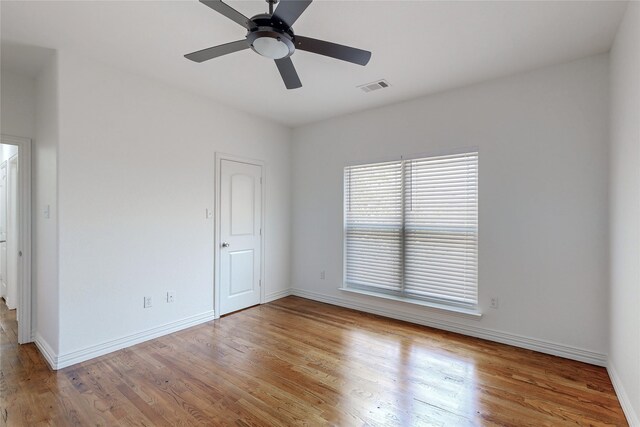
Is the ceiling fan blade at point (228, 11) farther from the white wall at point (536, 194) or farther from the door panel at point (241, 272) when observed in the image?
the door panel at point (241, 272)

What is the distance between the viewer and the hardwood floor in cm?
204

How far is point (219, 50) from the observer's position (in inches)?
84.7

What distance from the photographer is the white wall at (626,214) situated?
191cm

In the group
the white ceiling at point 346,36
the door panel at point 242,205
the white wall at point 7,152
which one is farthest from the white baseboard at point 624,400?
the white wall at point 7,152

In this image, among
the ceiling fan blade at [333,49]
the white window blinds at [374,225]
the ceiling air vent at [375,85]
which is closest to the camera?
the ceiling fan blade at [333,49]

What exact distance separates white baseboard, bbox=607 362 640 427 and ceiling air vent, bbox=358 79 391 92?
10.5ft

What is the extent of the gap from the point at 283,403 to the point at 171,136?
292 centimetres

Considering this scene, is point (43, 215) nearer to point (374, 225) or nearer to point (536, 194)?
point (374, 225)

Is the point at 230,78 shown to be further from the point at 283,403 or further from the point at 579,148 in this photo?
the point at 579,148

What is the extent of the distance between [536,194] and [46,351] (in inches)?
192

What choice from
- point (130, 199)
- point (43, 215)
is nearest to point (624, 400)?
point (130, 199)

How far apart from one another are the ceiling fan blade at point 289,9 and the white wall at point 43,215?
7.44 ft

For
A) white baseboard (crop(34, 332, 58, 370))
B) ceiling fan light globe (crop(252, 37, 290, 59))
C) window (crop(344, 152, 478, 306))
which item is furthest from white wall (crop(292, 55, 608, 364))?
white baseboard (crop(34, 332, 58, 370))

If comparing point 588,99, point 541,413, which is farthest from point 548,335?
point 588,99
